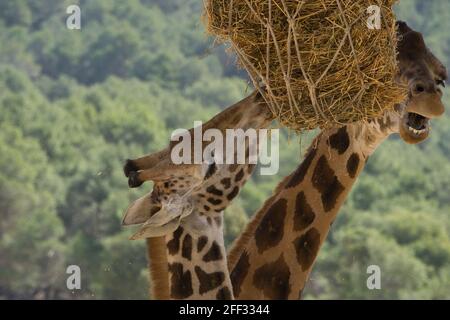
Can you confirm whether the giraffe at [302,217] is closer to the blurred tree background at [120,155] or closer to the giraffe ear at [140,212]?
the giraffe ear at [140,212]

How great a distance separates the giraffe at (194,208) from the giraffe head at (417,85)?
52cm

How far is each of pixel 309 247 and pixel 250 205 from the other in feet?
105

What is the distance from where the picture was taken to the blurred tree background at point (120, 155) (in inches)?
1278

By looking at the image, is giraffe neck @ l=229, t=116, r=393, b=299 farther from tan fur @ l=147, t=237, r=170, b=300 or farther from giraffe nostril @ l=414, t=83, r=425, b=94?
giraffe nostril @ l=414, t=83, r=425, b=94

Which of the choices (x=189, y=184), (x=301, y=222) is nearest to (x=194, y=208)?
(x=189, y=184)

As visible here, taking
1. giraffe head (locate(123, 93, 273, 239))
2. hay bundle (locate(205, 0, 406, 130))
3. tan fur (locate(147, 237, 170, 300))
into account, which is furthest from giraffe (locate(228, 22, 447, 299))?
hay bundle (locate(205, 0, 406, 130))

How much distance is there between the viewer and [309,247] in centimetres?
547

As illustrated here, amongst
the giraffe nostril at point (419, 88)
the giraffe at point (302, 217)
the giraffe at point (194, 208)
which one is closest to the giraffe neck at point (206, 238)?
the giraffe at point (194, 208)

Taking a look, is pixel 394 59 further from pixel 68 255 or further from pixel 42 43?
pixel 42 43

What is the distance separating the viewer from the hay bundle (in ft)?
15.0

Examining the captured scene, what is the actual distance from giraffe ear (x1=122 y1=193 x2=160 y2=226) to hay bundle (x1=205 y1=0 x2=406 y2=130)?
0.68 metres

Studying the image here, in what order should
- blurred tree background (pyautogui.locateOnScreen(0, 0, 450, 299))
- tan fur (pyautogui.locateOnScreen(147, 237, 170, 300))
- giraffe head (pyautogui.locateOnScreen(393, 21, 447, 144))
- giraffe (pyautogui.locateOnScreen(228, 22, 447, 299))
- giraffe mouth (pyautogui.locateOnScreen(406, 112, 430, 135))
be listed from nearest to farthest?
giraffe head (pyautogui.locateOnScreen(393, 21, 447, 144)) < giraffe mouth (pyautogui.locateOnScreen(406, 112, 430, 135)) < tan fur (pyautogui.locateOnScreen(147, 237, 170, 300)) < giraffe (pyautogui.locateOnScreen(228, 22, 447, 299)) < blurred tree background (pyautogui.locateOnScreen(0, 0, 450, 299))

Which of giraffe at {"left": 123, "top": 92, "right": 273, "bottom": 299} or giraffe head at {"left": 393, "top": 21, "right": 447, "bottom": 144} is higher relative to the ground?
giraffe head at {"left": 393, "top": 21, "right": 447, "bottom": 144}
